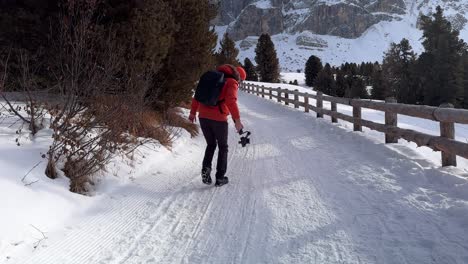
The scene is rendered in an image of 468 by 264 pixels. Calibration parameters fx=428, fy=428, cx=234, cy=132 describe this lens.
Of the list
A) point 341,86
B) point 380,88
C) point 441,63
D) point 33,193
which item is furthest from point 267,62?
point 33,193

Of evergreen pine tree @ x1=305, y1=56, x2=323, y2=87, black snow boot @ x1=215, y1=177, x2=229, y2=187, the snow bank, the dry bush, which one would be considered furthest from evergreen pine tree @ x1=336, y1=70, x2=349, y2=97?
the snow bank

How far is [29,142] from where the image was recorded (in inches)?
216

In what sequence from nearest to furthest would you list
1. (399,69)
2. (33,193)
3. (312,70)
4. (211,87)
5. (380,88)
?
(33,193), (211,87), (399,69), (380,88), (312,70)

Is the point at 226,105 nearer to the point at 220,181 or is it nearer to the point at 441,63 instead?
the point at 220,181

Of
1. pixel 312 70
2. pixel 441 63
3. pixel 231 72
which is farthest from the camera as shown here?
pixel 312 70

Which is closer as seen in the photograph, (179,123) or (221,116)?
(221,116)

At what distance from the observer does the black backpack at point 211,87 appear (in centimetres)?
564

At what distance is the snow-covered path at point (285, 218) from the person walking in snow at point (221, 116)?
28 cm

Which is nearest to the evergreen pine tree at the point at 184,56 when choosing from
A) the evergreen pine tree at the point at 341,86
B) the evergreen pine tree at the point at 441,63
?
the evergreen pine tree at the point at 441,63

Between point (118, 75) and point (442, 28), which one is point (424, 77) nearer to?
point (442, 28)

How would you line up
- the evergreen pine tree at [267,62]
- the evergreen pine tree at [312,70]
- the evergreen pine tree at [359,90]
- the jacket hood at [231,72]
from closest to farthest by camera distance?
the jacket hood at [231,72] → the evergreen pine tree at [267,62] → the evergreen pine tree at [359,90] → the evergreen pine tree at [312,70]

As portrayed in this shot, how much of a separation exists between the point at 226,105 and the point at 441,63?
4973 cm

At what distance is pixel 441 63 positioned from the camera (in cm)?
4881

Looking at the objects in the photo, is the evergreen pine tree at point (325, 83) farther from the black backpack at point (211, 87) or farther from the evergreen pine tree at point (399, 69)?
the black backpack at point (211, 87)
